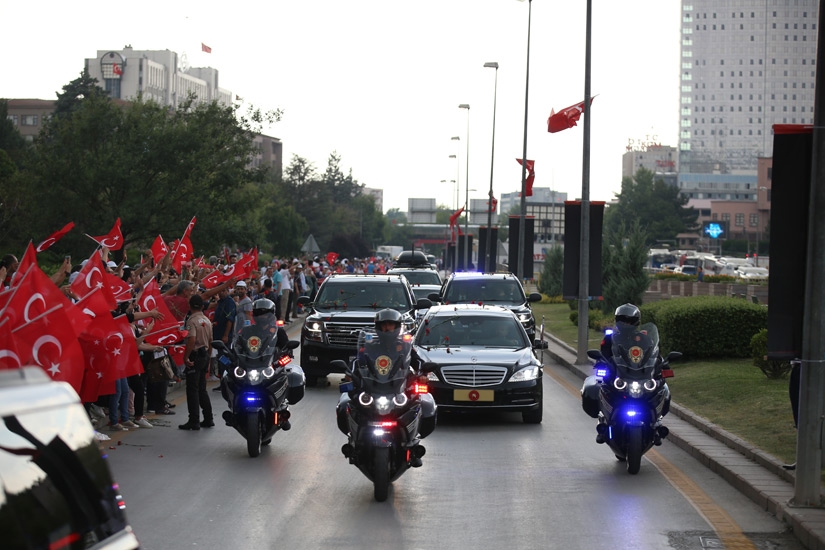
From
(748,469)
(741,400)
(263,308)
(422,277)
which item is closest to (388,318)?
(263,308)

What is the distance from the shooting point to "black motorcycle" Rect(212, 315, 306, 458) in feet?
Result: 42.0

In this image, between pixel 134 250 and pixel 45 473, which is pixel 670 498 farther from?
pixel 134 250

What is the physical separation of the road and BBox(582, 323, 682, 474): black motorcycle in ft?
1.05

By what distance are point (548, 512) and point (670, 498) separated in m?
1.41

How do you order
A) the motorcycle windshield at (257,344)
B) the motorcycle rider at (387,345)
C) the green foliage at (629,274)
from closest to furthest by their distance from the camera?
1. the motorcycle rider at (387,345)
2. the motorcycle windshield at (257,344)
3. the green foliage at (629,274)

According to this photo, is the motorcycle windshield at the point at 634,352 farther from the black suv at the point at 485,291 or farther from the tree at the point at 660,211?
the tree at the point at 660,211

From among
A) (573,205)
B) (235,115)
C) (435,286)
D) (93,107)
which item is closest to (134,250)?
(235,115)

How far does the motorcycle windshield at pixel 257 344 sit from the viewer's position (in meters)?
13.0

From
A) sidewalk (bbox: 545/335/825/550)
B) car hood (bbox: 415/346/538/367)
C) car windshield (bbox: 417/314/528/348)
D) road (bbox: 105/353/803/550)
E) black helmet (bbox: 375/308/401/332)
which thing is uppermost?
black helmet (bbox: 375/308/401/332)

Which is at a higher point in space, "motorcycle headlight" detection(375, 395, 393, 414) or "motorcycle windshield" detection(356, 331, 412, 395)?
"motorcycle windshield" detection(356, 331, 412, 395)

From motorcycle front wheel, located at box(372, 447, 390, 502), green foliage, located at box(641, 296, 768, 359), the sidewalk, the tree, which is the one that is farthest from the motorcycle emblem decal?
the tree

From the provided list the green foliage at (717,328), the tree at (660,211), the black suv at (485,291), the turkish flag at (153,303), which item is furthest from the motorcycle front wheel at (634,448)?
the tree at (660,211)

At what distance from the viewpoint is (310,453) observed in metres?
13.1

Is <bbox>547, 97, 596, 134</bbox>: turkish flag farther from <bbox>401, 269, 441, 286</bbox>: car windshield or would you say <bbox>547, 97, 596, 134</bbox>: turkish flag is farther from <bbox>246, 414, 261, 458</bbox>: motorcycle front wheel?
<bbox>246, 414, 261, 458</bbox>: motorcycle front wheel
